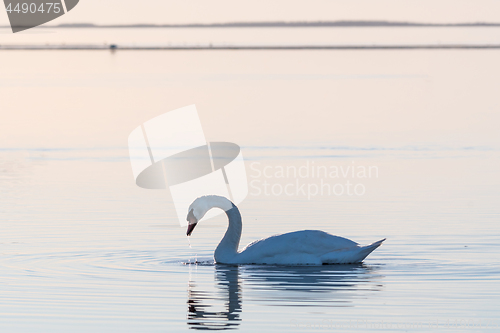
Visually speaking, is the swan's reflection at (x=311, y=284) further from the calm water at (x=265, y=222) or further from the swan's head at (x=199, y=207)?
the swan's head at (x=199, y=207)

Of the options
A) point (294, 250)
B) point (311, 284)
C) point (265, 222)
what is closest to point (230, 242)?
point (294, 250)

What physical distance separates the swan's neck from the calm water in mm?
297

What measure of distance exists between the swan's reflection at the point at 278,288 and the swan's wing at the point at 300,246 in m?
0.16

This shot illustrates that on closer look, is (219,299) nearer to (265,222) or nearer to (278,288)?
(278,288)

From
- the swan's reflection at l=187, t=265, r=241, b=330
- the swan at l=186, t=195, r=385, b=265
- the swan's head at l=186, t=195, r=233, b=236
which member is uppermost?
the swan's head at l=186, t=195, r=233, b=236

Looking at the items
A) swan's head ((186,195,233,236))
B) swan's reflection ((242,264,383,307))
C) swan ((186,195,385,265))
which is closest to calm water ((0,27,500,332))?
swan's reflection ((242,264,383,307))

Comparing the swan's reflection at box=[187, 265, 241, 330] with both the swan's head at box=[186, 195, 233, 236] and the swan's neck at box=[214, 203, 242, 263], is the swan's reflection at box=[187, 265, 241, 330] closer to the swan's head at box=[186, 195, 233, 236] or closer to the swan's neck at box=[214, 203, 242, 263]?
the swan's neck at box=[214, 203, 242, 263]

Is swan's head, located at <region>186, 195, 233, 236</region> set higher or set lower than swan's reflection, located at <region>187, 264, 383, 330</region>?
higher

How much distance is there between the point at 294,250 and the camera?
16.4 metres

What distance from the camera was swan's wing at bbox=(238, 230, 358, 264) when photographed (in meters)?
16.3

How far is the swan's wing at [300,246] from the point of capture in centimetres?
1631

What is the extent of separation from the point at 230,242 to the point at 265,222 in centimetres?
299

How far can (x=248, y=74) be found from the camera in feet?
235

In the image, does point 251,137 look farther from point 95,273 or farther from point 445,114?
point 95,273
